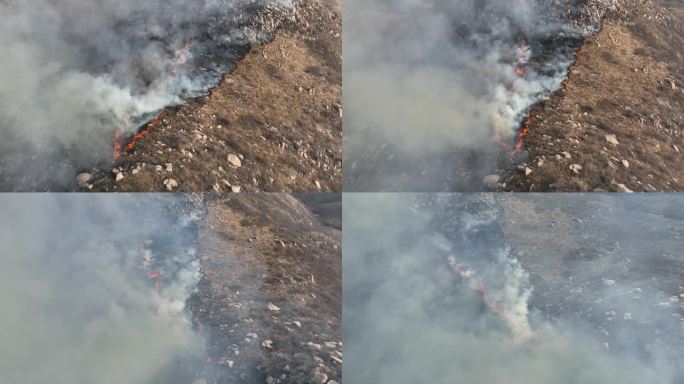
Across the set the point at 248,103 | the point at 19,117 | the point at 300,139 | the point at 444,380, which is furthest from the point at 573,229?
the point at 19,117

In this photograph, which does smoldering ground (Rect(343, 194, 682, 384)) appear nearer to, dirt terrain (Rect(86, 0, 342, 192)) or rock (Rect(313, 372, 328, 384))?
rock (Rect(313, 372, 328, 384))

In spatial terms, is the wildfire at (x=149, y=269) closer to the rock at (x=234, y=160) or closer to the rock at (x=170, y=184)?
the rock at (x=170, y=184)

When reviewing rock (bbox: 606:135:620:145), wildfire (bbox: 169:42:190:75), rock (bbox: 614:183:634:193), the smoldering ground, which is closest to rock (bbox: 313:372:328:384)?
the smoldering ground

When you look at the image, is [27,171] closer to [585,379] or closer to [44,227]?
[44,227]

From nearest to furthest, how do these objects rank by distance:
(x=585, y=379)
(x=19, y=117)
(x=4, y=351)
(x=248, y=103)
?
(x=4, y=351) → (x=585, y=379) → (x=19, y=117) → (x=248, y=103)

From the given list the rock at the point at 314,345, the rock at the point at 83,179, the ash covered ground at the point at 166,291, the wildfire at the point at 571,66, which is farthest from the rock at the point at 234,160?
the wildfire at the point at 571,66
